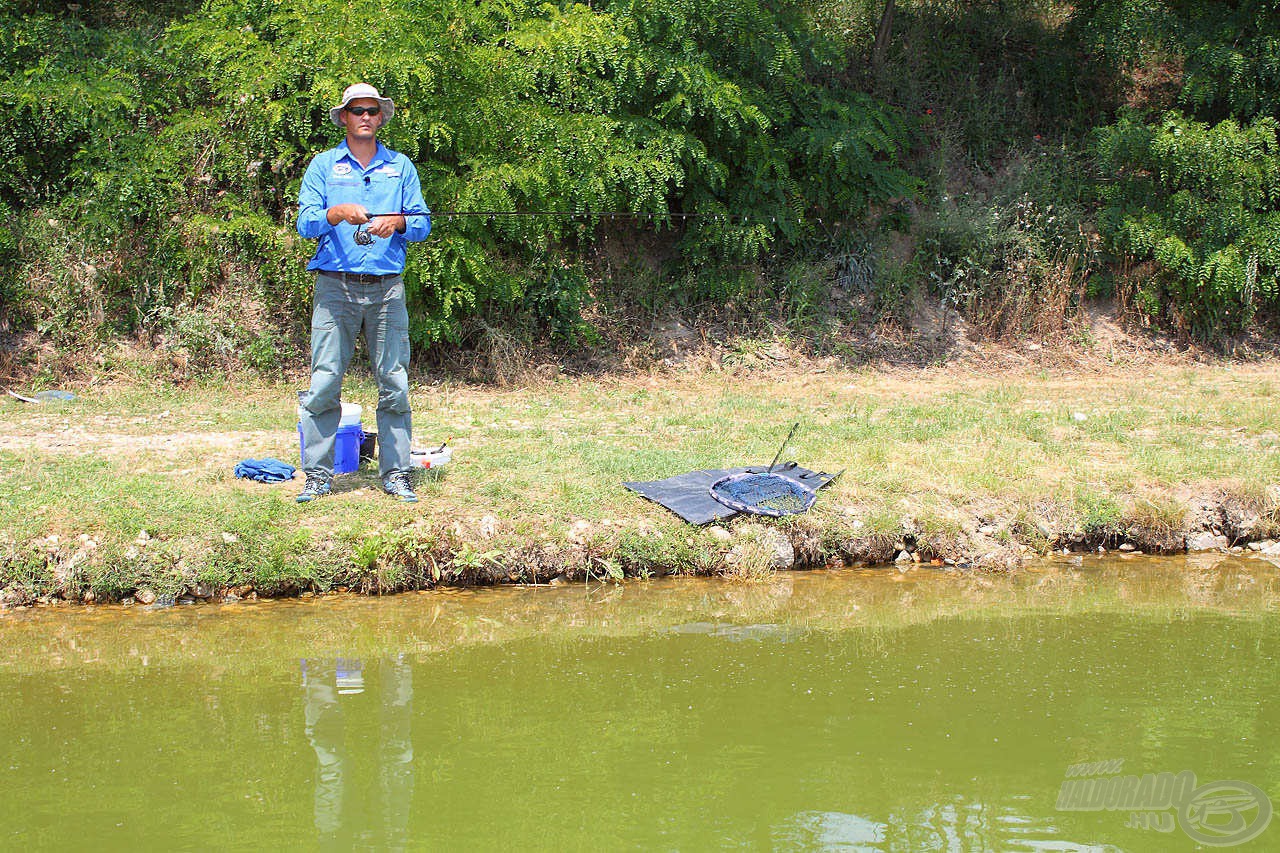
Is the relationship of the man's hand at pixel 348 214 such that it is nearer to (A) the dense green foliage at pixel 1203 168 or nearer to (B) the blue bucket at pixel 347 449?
(B) the blue bucket at pixel 347 449

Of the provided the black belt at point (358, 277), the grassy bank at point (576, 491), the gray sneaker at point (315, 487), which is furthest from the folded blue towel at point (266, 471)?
the black belt at point (358, 277)

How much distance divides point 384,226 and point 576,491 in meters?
1.73

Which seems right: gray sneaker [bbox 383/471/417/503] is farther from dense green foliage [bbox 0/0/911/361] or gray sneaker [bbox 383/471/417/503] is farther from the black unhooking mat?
dense green foliage [bbox 0/0/911/361]

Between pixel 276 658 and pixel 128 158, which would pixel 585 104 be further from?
pixel 276 658

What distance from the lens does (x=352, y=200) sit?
6.27 metres

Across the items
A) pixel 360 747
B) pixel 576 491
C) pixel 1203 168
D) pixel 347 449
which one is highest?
pixel 1203 168

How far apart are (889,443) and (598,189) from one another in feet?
11.6

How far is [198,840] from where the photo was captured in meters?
3.59

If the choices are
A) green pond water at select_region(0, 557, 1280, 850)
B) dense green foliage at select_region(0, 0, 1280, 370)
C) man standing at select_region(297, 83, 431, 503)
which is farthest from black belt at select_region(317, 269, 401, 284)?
dense green foliage at select_region(0, 0, 1280, 370)

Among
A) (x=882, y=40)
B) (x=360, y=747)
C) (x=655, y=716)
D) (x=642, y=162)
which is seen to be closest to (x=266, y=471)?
(x=360, y=747)

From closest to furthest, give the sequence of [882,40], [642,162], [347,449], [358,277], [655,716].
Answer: [655,716]
[358,277]
[347,449]
[642,162]
[882,40]

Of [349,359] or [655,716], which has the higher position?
[349,359]

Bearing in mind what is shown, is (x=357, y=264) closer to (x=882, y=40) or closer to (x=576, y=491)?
(x=576, y=491)

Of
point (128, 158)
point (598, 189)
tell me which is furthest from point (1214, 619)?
point (128, 158)
